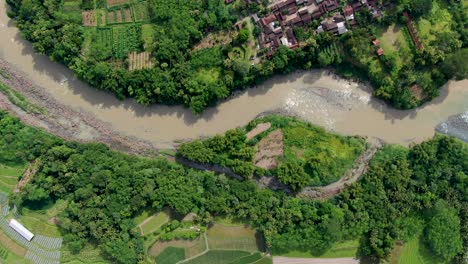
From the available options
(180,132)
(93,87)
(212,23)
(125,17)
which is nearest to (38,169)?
(93,87)

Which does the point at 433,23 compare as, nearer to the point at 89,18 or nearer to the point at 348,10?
the point at 348,10

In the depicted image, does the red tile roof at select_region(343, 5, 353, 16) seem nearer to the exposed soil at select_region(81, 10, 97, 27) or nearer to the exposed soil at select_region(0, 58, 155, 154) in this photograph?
the exposed soil at select_region(0, 58, 155, 154)

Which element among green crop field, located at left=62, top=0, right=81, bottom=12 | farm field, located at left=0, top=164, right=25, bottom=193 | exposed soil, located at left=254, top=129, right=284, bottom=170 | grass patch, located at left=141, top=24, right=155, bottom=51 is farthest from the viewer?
green crop field, located at left=62, top=0, right=81, bottom=12

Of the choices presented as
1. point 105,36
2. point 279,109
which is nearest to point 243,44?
point 279,109

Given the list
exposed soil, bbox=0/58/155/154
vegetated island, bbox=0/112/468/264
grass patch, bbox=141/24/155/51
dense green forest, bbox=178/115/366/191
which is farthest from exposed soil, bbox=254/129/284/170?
grass patch, bbox=141/24/155/51

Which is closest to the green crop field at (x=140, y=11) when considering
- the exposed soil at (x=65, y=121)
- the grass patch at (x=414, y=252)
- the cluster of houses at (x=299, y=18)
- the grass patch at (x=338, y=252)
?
the cluster of houses at (x=299, y=18)
